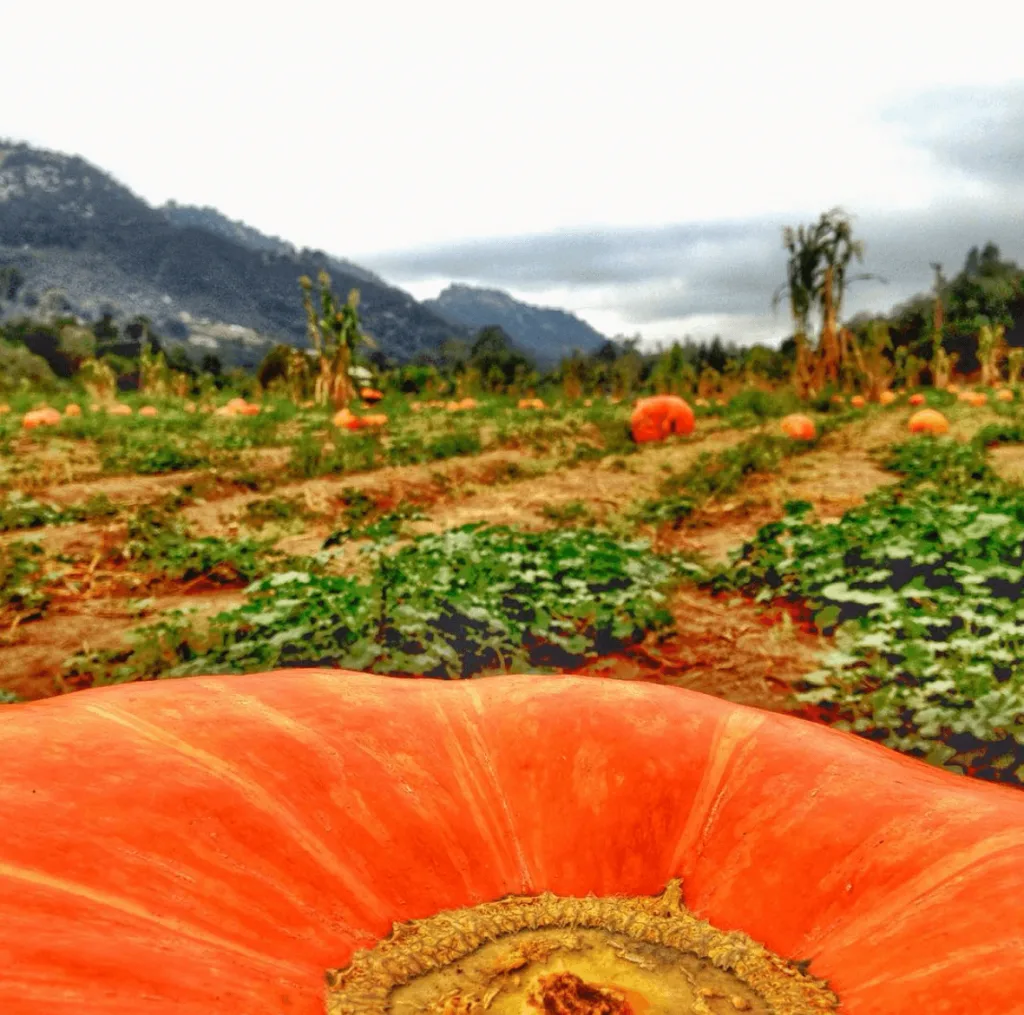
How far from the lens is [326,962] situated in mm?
971

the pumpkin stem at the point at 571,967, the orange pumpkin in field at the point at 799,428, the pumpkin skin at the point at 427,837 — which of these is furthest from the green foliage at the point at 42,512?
the orange pumpkin in field at the point at 799,428

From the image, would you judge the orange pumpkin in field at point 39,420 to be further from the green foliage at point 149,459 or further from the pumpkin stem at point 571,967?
the pumpkin stem at point 571,967

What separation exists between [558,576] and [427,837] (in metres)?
3.41

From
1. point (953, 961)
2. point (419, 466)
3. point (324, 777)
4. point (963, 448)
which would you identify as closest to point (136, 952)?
point (324, 777)

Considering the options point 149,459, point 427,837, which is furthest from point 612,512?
point 427,837

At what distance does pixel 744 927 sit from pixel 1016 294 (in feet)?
176

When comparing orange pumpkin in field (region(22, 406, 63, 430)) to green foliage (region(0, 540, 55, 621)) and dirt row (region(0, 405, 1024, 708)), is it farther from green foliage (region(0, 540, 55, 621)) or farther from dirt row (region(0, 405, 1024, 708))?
green foliage (region(0, 540, 55, 621))

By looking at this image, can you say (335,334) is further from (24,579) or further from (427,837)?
(427,837)

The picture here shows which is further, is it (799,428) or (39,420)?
(39,420)

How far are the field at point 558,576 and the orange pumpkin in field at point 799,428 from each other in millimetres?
1580

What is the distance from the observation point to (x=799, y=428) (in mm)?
11375

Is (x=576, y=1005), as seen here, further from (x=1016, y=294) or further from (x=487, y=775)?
(x=1016, y=294)

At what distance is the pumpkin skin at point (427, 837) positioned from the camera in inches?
34.7

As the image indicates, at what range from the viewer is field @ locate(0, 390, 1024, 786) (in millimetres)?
3449
